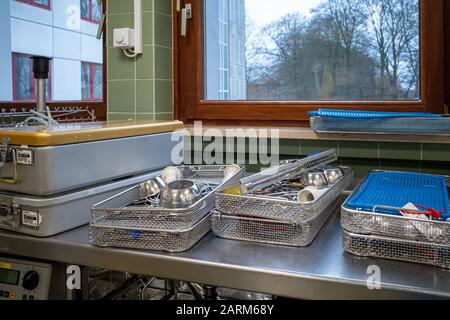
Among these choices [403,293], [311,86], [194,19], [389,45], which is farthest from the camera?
[194,19]

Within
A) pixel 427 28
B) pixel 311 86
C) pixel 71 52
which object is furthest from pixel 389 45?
pixel 71 52

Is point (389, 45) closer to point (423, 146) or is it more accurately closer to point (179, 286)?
point (423, 146)

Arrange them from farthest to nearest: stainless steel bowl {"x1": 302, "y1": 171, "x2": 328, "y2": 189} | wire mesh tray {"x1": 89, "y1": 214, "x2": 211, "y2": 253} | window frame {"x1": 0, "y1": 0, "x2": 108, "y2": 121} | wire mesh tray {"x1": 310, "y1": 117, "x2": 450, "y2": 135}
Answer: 1. window frame {"x1": 0, "y1": 0, "x2": 108, "y2": 121}
2. wire mesh tray {"x1": 310, "y1": 117, "x2": 450, "y2": 135}
3. stainless steel bowl {"x1": 302, "y1": 171, "x2": 328, "y2": 189}
4. wire mesh tray {"x1": 89, "y1": 214, "x2": 211, "y2": 253}

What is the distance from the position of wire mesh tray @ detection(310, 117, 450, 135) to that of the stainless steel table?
1.78ft

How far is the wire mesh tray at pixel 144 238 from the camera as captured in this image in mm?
861

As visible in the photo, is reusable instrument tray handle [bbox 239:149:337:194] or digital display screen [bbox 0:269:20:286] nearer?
digital display screen [bbox 0:269:20:286]

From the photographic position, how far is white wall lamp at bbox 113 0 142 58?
1746 millimetres

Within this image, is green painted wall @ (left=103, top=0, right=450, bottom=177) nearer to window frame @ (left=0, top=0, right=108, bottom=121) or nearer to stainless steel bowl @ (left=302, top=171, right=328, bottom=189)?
window frame @ (left=0, top=0, right=108, bottom=121)

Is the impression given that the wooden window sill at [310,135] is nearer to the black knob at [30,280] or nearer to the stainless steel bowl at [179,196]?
the stainless steel bowl at [179,196]

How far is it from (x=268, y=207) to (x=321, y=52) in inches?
37.5

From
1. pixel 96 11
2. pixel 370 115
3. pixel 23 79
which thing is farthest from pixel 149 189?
pixel 23 79

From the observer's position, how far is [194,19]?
1.83 m

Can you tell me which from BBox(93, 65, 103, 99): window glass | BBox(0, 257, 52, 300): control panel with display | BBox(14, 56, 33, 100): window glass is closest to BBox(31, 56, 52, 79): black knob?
BBox(0, 257, 52, 300): control panel with display

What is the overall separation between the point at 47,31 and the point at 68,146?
1.45 meters
